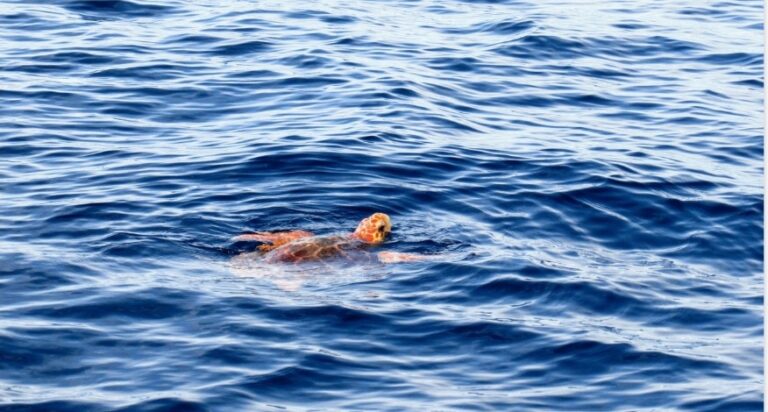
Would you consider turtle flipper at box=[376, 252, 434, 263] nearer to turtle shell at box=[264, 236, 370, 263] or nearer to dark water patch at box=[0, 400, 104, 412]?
turtle shell at box=[264, 236, 370, 263]

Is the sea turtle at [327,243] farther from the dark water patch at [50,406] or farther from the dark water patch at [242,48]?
the dark water patch at [242,48]

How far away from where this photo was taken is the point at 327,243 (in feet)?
45.8

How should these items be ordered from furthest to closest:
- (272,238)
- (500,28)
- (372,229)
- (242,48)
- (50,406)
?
(500,28) → (242,48) → (272,238) → (372,229) → (50,406)

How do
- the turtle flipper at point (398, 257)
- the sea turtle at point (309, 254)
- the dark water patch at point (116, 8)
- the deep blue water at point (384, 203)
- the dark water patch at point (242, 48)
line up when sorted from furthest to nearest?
the dark water patch at point (116, 8) < the dark water patch at point (242, 48) < the turtle flipper at point (398, 257) < the sea turtle at point (309, 254) < the deep blue water at point (384, 203)

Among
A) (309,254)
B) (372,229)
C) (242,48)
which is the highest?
(242,48)

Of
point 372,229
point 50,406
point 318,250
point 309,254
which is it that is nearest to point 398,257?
point 372,229

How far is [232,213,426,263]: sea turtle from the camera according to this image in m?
13.7

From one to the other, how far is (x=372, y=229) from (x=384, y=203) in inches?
69.7

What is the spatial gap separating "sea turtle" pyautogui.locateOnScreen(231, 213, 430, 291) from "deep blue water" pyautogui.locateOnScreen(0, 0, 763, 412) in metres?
0.09

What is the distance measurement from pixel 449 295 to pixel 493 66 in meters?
10.5

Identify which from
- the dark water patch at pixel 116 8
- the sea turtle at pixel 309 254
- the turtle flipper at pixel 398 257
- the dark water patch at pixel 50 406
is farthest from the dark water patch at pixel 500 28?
the dark water patch at pixel 50 406

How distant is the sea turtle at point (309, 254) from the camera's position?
1344cm

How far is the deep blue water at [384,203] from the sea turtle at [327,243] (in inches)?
8.3

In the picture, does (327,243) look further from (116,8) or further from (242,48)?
(116,8)
